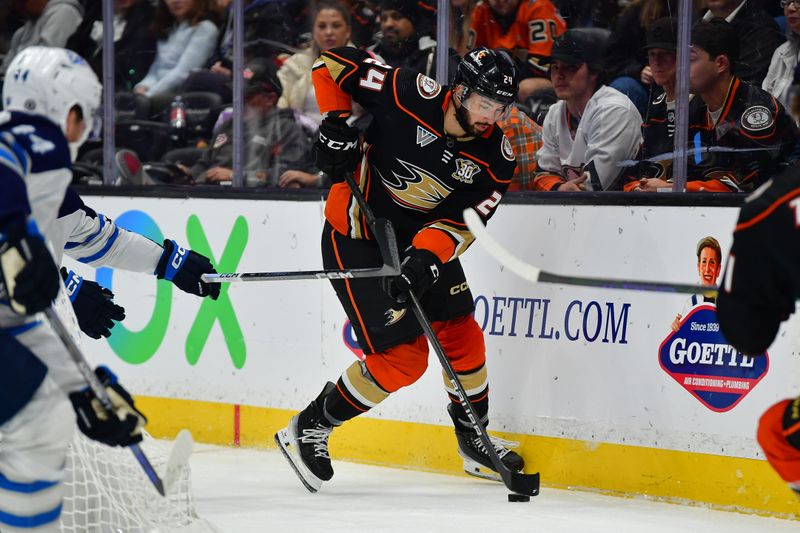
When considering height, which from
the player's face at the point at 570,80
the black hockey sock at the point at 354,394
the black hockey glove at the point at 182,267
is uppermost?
the player's face at the point at 570,80

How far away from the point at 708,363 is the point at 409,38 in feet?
4.77

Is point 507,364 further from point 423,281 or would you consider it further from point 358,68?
point 358,68

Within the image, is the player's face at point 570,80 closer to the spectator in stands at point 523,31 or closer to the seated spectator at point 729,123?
the spectator in stands at point 523,31

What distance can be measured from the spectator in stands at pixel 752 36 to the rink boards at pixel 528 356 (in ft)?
1.32

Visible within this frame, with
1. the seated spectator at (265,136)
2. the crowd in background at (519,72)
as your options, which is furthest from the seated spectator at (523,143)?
the seated spectator at (265,136)

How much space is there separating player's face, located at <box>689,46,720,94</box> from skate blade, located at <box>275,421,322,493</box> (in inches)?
60.7

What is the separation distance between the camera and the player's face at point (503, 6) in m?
4.06

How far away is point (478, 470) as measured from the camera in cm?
392

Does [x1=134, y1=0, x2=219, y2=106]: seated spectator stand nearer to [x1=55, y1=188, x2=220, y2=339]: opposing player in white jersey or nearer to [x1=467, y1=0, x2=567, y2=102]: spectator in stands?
[x1=467, y1=0, x2=567, y2=102]: spectator in stands

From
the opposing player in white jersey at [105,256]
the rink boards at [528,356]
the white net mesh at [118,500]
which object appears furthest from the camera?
the rink boards at [528,356]

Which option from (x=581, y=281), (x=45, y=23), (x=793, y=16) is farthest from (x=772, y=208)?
(x=45, y=23)

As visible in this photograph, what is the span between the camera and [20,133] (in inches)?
90.4

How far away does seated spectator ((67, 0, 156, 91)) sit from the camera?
4.85 m

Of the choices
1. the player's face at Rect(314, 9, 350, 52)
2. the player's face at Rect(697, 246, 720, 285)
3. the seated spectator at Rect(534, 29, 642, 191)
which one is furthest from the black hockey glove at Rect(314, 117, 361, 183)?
the player's face at Rect(697, 246, 720, 285)
